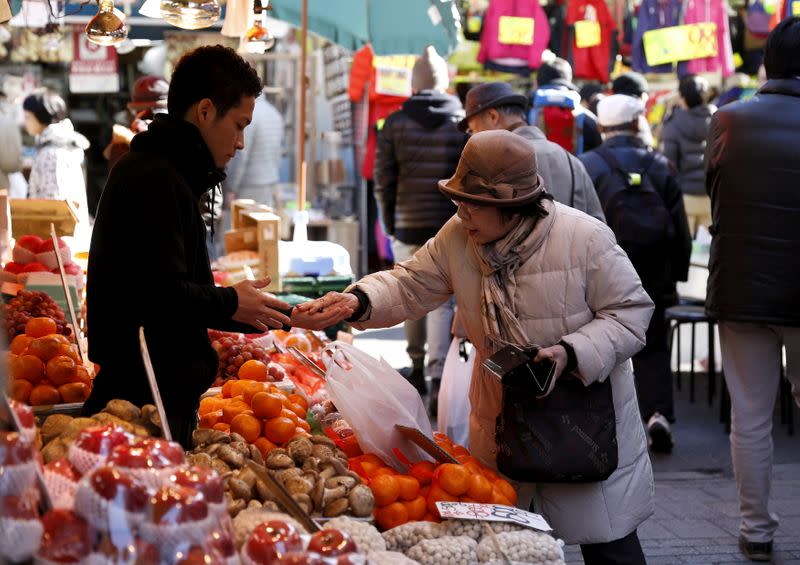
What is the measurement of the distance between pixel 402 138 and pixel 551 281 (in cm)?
502

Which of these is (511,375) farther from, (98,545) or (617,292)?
(98,545)

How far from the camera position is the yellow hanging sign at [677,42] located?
37.8 ft

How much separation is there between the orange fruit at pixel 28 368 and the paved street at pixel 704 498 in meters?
2.54

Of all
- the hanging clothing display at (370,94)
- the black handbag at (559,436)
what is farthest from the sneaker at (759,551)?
the hanging clothing display at (370,94)

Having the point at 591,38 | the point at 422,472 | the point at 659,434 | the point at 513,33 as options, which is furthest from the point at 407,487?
the point at 591,38

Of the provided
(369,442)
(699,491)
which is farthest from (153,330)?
(699,491)

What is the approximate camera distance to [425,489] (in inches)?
129

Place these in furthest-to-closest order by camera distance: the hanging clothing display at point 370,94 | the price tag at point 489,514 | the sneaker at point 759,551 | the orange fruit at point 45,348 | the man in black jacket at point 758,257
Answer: the hanging clothing display at point 370,94 < the sneaker at point 759,551 < the man in black jacket at point 758,257 < the orange fruit at point 45,348 < the price tag at point 489,514

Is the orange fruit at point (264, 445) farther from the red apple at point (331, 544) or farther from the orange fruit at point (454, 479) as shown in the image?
the red apple at point (331, 544)

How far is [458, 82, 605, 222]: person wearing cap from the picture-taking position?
590cm

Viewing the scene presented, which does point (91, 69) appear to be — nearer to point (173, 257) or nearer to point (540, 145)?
point (540, 145)

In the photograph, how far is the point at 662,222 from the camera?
6.96m

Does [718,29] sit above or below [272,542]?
above

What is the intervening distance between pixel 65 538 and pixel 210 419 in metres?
1.72
